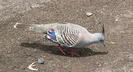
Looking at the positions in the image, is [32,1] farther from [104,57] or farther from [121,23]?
[104,57]

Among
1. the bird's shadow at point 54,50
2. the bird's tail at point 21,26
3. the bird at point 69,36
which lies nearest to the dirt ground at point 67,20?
the bird's shadow at point 54,50

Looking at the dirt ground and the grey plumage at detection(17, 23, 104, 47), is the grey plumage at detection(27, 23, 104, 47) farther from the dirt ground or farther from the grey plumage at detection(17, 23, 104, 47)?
the dirt ground

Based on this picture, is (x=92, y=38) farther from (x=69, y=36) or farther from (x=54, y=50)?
(x=54, y=50)

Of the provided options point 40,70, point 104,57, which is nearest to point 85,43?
point 104,57

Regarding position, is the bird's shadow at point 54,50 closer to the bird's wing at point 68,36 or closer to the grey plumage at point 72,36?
the grey plumage at point 72,36

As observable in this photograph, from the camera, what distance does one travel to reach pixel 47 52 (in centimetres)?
830

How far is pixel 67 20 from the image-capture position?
9.52 m

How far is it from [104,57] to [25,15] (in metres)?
2.57

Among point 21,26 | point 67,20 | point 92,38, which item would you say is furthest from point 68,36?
point 67,20

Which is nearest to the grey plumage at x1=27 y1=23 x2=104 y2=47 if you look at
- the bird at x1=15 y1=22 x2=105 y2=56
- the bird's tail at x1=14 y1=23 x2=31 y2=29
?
the bird at x1=15 y1=22 x2=105 y2=56

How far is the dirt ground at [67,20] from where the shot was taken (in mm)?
7820

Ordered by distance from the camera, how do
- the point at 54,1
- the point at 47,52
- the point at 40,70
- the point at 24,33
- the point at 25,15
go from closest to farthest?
the point at 40,70, the point at 47,52, the point at 24,33, the point at 25,15, the point at 54,1

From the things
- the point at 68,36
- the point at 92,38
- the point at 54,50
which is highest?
the point at 68,36

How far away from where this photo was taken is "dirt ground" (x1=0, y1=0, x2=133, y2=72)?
7820mm
